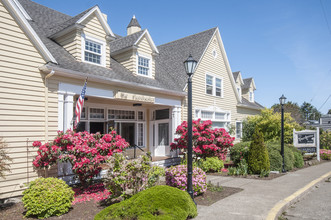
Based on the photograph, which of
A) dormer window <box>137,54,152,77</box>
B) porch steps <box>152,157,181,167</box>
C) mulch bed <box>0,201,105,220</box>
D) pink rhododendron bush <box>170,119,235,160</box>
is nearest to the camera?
mulch bed <box>0,201,105,220</box>

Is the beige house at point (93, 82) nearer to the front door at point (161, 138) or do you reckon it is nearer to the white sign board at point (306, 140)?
the front door at point (161, 138)

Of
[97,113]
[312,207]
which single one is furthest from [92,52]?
[312,207]

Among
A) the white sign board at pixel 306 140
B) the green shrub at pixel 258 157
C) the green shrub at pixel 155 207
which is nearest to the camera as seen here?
the green shrub at pixel 155 207

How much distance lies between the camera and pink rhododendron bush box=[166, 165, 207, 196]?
25.3 ft

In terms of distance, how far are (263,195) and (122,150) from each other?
15.8 feet

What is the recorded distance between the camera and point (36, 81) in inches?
343

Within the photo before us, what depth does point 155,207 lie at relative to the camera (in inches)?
211

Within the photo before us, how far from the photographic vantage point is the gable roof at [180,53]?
679 inches

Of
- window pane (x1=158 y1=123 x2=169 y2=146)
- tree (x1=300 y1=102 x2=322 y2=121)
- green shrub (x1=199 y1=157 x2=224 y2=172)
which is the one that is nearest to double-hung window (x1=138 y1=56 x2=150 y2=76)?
window pane (x1=158 y1=123 x2=169 y2=146)

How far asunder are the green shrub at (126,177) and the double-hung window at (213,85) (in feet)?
39.2

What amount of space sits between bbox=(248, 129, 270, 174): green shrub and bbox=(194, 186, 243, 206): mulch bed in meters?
3.24

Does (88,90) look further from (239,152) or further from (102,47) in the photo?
(239,152)

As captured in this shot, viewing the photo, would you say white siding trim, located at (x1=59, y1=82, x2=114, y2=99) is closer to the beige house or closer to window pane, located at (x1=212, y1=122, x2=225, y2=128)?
the beige house

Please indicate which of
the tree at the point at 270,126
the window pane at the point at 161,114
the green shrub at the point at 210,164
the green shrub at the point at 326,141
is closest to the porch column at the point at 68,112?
the green shrub at the point at 210,164
